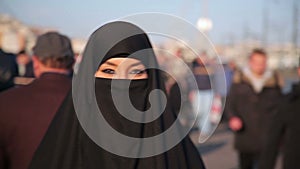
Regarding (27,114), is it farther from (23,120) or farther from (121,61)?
(121,61)

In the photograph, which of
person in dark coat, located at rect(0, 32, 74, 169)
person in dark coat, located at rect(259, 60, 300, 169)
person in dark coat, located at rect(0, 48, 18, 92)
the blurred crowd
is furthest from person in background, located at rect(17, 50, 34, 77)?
person in dark coat, located at rect(0, 32, 74, 169)

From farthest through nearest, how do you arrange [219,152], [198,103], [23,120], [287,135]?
[219,152], [198,103], [287,135], [23,120]

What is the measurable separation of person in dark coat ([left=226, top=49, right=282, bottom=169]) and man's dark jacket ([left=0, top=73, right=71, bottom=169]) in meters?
3.36

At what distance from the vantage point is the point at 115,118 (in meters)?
2.38

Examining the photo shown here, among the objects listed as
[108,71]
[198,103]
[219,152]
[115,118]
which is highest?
[108,71]

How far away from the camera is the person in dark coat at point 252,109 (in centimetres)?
619

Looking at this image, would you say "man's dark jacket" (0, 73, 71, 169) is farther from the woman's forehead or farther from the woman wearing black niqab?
the woman's forehead

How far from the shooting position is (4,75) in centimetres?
452

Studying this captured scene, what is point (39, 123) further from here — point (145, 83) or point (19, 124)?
point (145, 83)

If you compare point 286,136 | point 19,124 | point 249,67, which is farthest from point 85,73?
point 249,67

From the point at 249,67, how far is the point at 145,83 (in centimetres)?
472

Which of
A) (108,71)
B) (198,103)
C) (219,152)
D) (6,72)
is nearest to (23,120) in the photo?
(108,71)

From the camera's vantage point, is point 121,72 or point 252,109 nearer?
point 121,72

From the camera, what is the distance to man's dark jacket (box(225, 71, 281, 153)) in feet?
20.3
